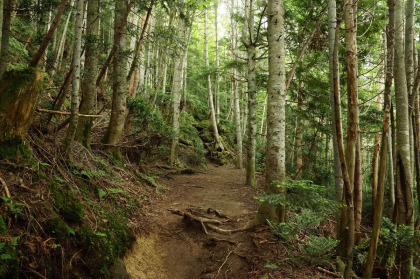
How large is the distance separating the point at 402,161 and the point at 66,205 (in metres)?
5.76

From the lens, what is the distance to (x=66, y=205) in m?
3.47

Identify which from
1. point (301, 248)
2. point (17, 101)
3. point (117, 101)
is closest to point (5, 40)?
point (17, 101)

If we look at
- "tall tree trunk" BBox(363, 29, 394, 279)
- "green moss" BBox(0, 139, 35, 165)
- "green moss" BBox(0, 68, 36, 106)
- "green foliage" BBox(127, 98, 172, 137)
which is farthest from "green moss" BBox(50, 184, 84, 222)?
"green foliage" BBox(127, 98, 172, 137)

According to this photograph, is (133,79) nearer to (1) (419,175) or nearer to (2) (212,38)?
(1) (419,175)

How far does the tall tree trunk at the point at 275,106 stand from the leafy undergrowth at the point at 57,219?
2818 mm

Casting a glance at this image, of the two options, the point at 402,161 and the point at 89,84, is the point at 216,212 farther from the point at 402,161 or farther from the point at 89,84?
the point at 89,84

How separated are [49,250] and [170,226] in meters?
3.06

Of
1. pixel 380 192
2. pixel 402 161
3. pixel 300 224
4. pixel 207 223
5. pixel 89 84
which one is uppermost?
pixel 89 84

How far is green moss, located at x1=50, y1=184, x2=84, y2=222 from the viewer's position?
11.1 feet

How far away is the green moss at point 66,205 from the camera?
3385 millimetres

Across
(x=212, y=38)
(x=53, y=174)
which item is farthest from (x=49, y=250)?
(x=212, y=38)

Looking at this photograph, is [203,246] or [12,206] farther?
[203,246]

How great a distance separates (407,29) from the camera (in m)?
5.73

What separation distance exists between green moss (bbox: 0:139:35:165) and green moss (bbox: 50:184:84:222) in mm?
517
